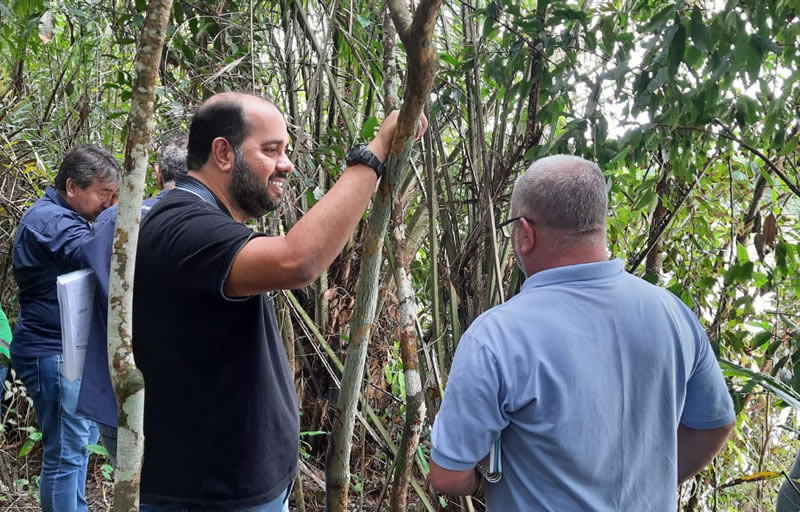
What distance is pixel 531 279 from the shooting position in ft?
5.05

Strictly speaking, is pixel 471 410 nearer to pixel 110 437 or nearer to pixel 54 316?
pixel 110 437

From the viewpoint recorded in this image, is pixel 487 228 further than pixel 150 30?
Yes

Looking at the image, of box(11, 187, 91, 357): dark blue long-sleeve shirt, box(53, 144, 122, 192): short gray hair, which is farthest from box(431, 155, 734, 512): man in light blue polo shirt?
box(53, 144, 122, 192): short gray hair

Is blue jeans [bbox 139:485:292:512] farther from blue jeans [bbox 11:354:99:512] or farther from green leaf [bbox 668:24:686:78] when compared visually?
blue jeans [bbox 11:354:99:512]

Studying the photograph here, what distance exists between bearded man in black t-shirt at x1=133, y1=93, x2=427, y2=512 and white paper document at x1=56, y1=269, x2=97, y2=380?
177mm

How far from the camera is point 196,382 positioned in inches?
65.7

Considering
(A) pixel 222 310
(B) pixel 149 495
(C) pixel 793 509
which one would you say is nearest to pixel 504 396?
(A) pixel 222 310

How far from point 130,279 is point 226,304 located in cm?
31

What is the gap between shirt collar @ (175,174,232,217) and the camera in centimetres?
176

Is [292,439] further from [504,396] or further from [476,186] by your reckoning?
[476,186]

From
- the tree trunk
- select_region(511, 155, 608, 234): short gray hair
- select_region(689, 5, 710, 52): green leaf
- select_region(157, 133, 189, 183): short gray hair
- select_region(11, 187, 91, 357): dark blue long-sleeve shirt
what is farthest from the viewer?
select_region(11, 187, 91, 357): dark blue long-sleeve shirt

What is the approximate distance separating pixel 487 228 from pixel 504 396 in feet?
4.93

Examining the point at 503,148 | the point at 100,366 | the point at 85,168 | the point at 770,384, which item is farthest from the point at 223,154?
the point at 85,168

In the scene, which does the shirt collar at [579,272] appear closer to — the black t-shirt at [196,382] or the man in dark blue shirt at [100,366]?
the black t-shirt at [196,382]
